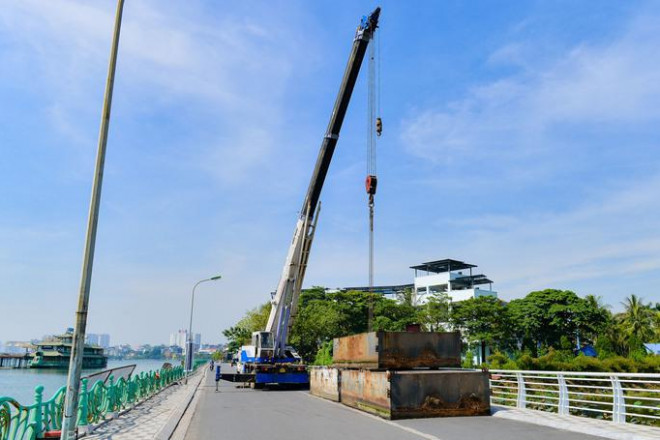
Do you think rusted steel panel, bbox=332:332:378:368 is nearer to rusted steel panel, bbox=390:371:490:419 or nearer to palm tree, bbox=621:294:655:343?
rusted steel panel, bbox=390:371:490:419

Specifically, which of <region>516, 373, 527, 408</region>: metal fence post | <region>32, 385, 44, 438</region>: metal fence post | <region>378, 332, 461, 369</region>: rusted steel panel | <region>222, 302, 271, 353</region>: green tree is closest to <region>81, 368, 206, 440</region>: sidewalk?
<region>32, 385, 44, 438</region>: metal fence post

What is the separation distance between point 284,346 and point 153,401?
824 centimetres

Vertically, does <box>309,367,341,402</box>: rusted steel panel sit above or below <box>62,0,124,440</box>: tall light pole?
below

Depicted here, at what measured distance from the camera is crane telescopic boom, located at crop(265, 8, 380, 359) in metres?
22.7

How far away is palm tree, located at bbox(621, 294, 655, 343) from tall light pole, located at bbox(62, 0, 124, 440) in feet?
214

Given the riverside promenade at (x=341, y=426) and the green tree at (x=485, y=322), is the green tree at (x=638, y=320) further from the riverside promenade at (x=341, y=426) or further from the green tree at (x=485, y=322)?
the riverside promenade at (x=341, y=426)

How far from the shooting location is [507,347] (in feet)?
195

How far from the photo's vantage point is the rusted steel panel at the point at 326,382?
59.7 ft

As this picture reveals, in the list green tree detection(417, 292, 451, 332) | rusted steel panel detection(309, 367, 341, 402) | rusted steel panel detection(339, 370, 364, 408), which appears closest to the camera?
rusted steel panel detection(339, 370, 364, 408)

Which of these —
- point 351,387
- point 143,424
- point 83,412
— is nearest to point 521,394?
point 351,387

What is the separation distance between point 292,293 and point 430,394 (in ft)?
45.5

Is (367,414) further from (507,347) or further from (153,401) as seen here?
(507,347)

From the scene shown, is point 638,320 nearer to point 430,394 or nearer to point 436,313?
point 436,313

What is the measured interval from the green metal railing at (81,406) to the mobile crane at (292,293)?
19.2ft
